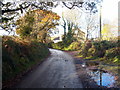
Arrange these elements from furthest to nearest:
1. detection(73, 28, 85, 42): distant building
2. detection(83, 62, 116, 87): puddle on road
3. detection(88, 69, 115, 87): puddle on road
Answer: detection(73, 28, 85, 42): distant building → detection(83, 62, 116, 87): puddle on road → detection(88, 69, 115, 87): puddle on road

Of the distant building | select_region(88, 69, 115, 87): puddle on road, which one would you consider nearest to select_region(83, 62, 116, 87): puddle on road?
select_region(88, 69, 115, 87): puddle on road

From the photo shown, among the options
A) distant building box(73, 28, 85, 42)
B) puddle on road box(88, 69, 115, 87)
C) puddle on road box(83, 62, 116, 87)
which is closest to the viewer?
puddle on road box(88, 69, 115, 87)

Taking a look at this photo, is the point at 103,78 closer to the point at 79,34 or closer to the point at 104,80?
the point at 104,80

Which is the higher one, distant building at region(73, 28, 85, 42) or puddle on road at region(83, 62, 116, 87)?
distant building at region(73, 28, 85, 42)

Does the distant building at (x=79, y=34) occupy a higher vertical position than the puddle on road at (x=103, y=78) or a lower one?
higher

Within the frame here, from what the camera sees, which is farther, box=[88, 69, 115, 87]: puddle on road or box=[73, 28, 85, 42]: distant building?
box=[73, 28, 85, 42]: distant building

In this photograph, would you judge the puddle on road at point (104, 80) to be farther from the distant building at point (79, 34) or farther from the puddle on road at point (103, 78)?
the distant building at point (79, 34)

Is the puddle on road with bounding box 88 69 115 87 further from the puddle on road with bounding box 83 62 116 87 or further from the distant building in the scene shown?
the distant building

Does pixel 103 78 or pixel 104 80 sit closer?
pixel 104 80

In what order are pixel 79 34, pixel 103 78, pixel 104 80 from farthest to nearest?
pixel 79 34, pixel 103 78, pixel 104 80

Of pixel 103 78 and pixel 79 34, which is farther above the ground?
pixel 79 34

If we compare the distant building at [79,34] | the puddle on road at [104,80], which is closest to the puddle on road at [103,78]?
the puddle on road at [104,80]

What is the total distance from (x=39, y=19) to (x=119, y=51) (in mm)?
19295

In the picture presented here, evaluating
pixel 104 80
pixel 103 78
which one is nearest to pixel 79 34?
pixel 103 78
